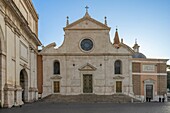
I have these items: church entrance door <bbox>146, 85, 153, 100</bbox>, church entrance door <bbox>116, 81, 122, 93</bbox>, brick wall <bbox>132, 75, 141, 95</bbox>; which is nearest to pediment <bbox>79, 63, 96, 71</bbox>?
church entrance door <bbox>116, 81, 122, 93</bbox>

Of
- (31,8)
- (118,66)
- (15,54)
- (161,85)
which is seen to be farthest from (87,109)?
(161,85)

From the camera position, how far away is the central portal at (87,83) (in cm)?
4150

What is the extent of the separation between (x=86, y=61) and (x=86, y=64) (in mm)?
425

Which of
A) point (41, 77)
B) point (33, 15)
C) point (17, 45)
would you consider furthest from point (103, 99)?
point (17, 45)

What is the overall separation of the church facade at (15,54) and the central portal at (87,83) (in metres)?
8.98

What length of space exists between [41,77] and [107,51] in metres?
9.67

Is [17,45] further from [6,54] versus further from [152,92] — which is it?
[152,92]

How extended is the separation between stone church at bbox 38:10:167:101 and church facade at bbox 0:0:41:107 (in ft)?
22.5

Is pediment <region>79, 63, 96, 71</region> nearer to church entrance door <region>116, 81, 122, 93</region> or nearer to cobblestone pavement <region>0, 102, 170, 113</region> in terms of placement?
church entrance door <region>116, 81, 122, 93</region>

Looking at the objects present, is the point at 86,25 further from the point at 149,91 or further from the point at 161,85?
the point at 161,85

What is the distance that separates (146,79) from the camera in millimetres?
43062

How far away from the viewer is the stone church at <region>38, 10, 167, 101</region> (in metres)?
41.3

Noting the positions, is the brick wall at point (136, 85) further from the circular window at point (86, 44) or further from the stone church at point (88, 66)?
the circular window at point (86, 44)

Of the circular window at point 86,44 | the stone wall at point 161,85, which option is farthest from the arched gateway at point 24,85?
the stone wall at point 161,85
